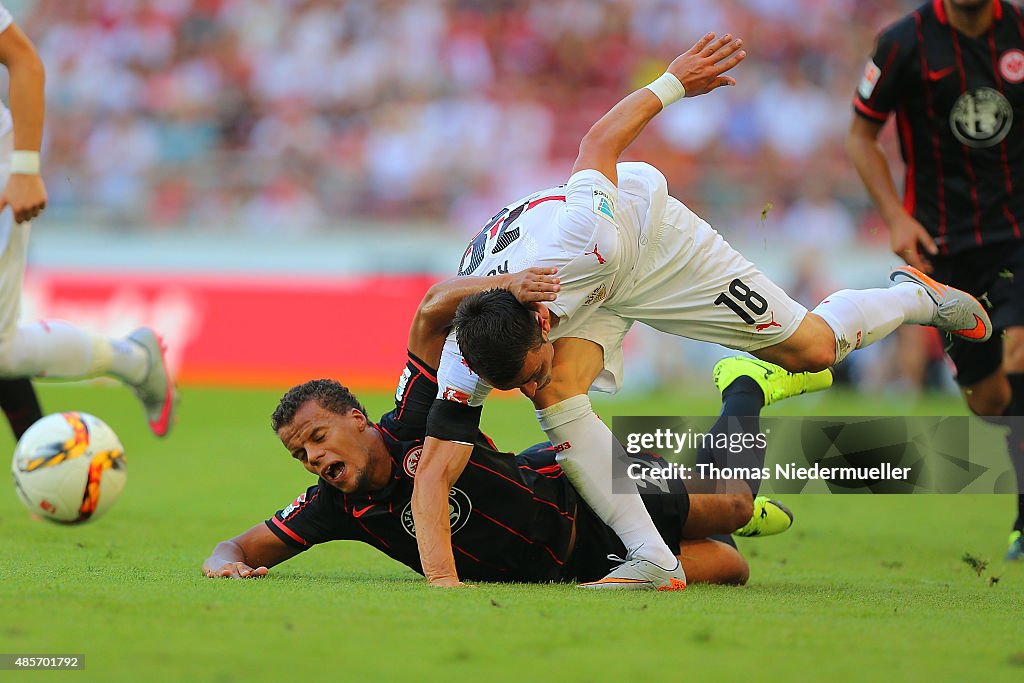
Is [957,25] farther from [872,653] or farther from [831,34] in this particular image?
[831,34]

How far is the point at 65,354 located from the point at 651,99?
3.38 meters

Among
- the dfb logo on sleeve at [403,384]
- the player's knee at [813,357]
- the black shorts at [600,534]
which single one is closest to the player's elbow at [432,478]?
the dfb logo on sleeve at [403,384]

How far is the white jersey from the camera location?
4.81 meters

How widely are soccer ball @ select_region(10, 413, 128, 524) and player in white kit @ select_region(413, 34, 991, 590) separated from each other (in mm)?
2116

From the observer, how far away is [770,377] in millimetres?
5859

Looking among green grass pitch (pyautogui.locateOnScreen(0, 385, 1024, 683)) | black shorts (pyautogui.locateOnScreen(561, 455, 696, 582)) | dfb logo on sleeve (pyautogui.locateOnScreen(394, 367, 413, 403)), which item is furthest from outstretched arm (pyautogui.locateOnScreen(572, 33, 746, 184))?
green grass pitch (pyautogui.locateOnScreen(0, 385, 1024, 683))

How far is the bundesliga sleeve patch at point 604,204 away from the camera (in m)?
4.96

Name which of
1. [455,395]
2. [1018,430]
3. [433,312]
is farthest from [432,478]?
[1018,430]

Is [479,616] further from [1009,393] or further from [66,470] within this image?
[1009,393]

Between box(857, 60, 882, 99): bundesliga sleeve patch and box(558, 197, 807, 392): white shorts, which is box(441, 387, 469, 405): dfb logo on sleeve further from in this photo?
box(857, 60, 882, 99): bundesliga sleeve patch

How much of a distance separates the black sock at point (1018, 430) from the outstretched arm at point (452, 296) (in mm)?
2977

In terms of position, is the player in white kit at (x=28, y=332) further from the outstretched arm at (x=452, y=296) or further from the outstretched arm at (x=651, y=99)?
the outstretched arm at (x=651, y=99)

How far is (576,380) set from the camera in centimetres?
506

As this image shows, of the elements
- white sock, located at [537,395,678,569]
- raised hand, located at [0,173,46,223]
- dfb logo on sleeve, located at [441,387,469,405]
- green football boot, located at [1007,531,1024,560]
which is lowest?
green football boot, located at [1007,531,1024,560]
